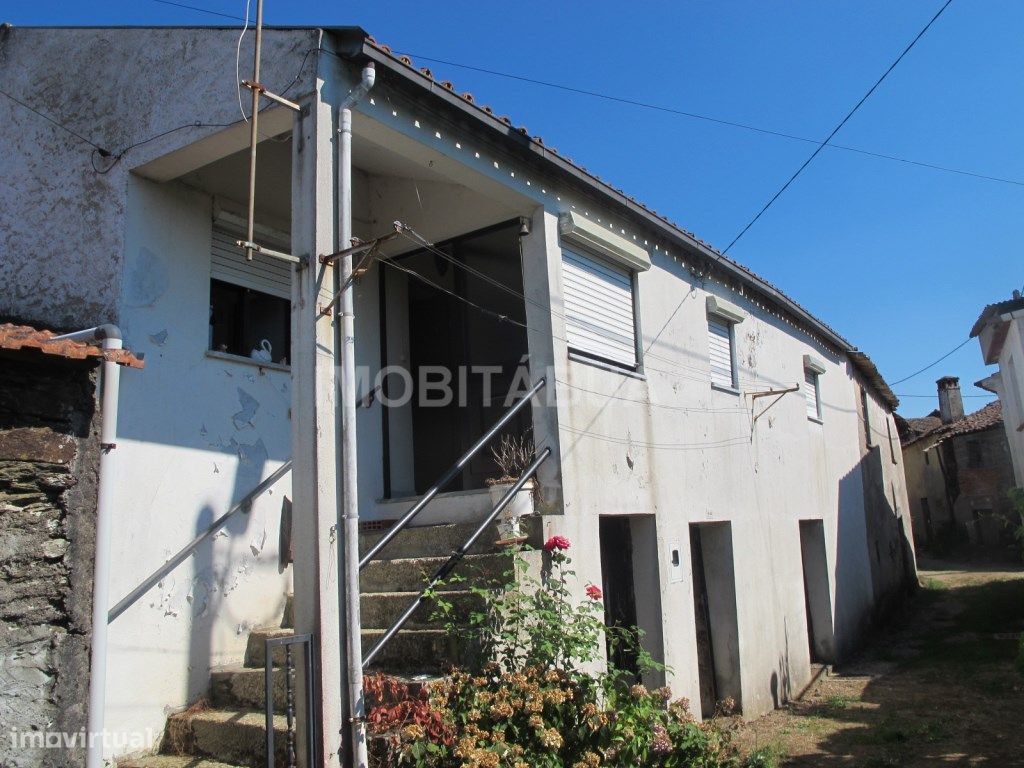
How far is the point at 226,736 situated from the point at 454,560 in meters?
1.82

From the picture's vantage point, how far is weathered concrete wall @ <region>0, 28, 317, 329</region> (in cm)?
604

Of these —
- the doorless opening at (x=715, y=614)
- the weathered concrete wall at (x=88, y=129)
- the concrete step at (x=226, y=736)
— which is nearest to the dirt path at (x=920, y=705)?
the doorless opening at (x=715, y=614)

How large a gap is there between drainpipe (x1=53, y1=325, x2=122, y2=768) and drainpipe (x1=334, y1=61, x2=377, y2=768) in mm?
1333

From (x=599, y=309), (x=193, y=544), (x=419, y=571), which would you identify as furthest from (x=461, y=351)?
(x=193, y=544)

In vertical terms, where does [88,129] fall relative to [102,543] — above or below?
above

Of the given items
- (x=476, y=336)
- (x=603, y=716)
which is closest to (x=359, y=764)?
(x=603, y=716)

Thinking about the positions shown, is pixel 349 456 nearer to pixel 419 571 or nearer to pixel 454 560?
pixel 454 560

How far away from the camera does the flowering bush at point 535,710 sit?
4703 millimetres

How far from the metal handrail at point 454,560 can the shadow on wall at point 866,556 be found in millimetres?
8488

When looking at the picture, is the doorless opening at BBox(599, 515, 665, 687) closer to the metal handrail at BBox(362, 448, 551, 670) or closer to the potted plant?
the potted plant

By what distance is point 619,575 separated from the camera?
8633 millimetres

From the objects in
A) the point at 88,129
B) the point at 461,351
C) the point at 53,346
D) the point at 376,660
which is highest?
the point at 88,129

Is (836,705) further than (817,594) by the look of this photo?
No

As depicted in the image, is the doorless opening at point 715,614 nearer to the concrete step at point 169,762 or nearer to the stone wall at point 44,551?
the concrete step at point 169,762
